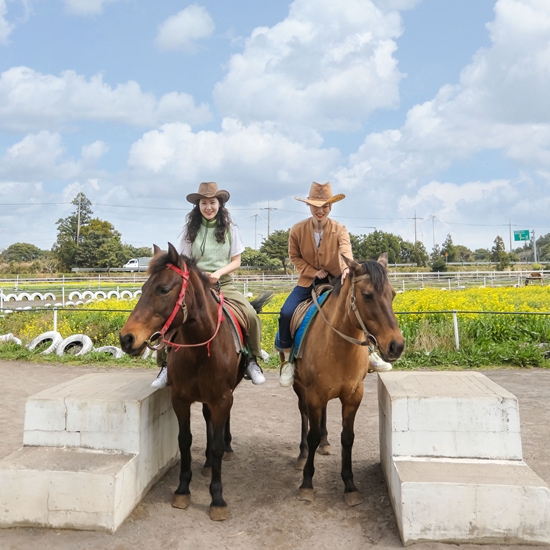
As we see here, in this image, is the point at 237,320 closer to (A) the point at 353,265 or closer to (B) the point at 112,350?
(A) the point at 353,265

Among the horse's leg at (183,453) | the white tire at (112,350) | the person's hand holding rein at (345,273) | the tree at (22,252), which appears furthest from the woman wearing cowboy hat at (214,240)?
the tree at (22,252)

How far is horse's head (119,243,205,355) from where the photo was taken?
3273 millimetres

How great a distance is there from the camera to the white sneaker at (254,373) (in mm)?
4635

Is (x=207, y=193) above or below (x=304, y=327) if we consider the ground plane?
above

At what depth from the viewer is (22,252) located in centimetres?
9400

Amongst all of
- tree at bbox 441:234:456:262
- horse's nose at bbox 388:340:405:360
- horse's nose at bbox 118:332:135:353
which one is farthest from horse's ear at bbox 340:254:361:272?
tree at bbox 441:234:456:262

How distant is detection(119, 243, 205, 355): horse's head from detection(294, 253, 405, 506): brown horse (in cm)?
124

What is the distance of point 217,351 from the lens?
404 cm

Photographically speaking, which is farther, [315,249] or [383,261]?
[315,249]

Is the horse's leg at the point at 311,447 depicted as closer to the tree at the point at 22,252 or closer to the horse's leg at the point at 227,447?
the horse's leg at the point at 227,447

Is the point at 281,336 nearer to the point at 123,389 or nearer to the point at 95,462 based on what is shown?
the point at 123,389

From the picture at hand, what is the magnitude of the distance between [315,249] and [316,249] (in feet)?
0.05

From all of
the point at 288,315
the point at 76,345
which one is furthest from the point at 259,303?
the point at 76,345

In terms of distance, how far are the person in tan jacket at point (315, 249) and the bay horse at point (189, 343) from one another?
75 centimetres
